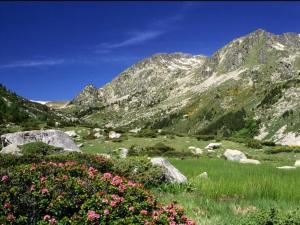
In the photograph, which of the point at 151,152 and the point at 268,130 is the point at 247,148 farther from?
the point at 268,130

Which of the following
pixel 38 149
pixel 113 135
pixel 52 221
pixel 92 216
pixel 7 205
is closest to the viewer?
pixel 92 216

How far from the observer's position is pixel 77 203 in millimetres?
10125

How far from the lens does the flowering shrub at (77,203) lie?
30.1 ft

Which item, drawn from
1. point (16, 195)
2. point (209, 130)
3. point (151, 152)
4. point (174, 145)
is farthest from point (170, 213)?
point (209, 130)

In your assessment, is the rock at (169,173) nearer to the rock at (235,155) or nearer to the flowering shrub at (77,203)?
the flowering shrub at (77,203)

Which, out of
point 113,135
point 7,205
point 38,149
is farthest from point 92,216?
point 113,135

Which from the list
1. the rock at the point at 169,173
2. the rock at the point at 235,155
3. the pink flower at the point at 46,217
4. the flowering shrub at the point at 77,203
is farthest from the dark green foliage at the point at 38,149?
the pink flower at the point at 46,217

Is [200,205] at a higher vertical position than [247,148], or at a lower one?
lower

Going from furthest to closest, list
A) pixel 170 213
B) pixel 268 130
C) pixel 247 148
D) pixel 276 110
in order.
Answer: pixel 276 110, pixel 268 130, pixel 247 148, pixel 170 213

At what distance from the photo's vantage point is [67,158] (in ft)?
70.9

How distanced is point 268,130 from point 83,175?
107440 mm

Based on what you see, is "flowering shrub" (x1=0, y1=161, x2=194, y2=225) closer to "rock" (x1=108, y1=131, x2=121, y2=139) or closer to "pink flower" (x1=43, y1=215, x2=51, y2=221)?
"pink flower" (x1=43, y1=215, x2=51, y2=221)

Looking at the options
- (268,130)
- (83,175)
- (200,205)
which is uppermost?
(268,130)

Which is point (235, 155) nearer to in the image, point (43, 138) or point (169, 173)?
point (43, 138)
